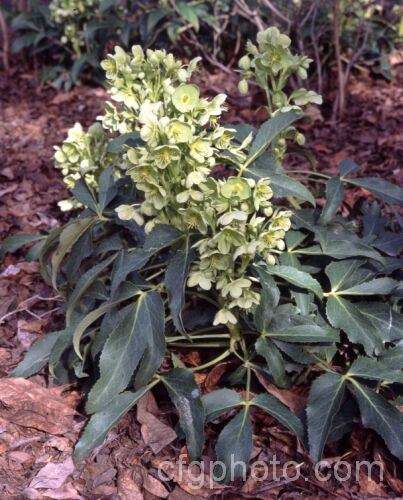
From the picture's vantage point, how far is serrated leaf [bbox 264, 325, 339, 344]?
4.88 feet

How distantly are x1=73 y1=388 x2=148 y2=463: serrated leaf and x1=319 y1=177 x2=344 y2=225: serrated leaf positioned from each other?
2.26 ft

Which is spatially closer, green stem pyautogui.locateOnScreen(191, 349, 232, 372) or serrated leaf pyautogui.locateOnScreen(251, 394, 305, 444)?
serrated leaf pyautogui.locateOnScreen(251, 394, 305, 444)

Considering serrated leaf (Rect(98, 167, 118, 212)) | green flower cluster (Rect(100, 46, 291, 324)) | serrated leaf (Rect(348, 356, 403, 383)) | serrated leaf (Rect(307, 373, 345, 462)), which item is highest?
green flower cluster (Rect(100, 46, 291, 324))

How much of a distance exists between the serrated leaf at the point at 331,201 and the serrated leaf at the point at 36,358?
0.80m

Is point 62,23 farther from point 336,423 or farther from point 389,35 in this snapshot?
point 336,423

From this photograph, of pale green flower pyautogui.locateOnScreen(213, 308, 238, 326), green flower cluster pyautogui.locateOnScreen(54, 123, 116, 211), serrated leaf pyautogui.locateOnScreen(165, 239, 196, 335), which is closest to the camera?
serrated leaf pyautogui.locateOnScreen(165, 239, 196, 335)

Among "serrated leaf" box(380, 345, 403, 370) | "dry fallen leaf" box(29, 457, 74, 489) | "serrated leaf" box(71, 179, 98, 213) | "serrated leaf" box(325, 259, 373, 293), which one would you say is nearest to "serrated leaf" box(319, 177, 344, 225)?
"serrated leaf" box(325, 259, 373, 293)

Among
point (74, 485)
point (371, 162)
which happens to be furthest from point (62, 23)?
point (74, 485)

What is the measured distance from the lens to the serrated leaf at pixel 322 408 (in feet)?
4.65

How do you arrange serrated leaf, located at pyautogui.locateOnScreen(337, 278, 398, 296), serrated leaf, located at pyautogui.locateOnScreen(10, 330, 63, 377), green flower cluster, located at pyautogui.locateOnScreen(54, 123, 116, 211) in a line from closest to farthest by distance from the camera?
serrated leaf, located at pyautogui.locateOnScreen(337, 278, 398, 296) < serrated leaf, located at pyautogui.locateOnScreen(10, 330, 63, 377) < green flower cluster, located at pyautogui.locateOnScreen(54, 123, 116, 211)

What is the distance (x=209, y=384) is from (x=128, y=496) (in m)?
0.38

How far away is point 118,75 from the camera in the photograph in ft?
5.55

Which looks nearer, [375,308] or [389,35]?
[375,308]

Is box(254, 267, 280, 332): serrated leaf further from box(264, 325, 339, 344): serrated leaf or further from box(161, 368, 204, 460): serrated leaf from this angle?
box(161, 368, 204, 460): serrated leaf
